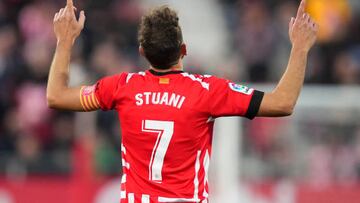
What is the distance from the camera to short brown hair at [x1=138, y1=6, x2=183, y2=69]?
517cm

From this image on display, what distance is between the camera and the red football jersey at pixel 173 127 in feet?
17.1

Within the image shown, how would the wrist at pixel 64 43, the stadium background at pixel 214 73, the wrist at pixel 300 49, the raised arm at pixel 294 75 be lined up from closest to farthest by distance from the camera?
the raised arm at pixel 294 75 < the wrist at pixel 300 49 < the wrist at pixel 64 43 < the stadium background at pixel 214 73

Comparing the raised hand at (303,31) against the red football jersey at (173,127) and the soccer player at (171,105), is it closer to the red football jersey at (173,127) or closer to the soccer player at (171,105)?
the soccer player at (171,105)

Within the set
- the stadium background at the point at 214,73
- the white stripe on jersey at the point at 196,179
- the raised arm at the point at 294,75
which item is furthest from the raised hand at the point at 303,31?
the stadium background at the point at 214,73

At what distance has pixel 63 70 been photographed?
539 centimetres

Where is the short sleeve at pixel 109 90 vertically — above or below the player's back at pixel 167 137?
above

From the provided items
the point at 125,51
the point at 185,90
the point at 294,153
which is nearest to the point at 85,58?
the point at 125,51

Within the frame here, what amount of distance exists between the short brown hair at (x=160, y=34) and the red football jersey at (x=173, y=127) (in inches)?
6.6

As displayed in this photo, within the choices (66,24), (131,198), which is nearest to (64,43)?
(66,24)

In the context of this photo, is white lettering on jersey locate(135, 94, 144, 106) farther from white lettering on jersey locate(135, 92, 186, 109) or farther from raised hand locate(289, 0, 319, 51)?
raised hand locate(289, 0, 319, 51)

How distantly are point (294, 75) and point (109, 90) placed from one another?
951 mm

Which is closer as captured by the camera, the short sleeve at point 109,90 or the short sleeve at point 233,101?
the short sleeve at point 233,101

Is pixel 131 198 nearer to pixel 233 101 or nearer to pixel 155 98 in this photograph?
pixel 155 98

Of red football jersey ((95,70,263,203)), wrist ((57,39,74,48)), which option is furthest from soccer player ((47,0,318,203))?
wrist ((57,39,74,48))
